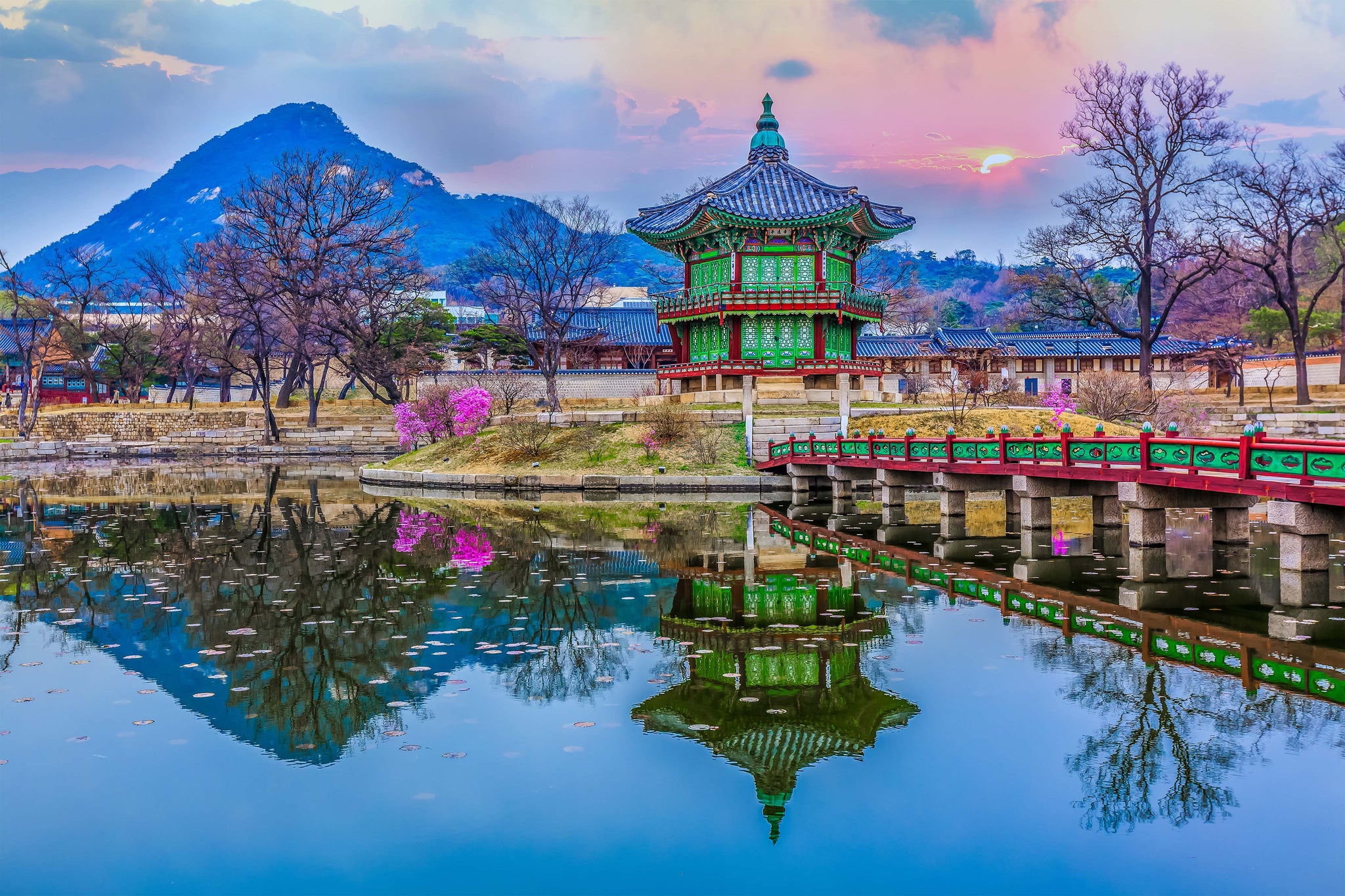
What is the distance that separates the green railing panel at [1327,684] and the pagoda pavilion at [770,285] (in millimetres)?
33415

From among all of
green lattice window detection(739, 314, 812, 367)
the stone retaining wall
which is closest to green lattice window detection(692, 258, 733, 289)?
green lattice window detection(739, 314, 812, 367)

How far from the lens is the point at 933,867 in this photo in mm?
6781

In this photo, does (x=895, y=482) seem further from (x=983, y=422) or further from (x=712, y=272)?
(x=712, y=272)

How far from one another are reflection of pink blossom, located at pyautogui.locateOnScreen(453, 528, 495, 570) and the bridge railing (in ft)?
33.8

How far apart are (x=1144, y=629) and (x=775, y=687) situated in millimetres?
5124

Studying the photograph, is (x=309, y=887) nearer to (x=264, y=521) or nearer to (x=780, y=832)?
(x=780, y=832)

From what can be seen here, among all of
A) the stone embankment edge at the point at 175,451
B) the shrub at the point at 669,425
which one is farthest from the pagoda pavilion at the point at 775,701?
the stone embankment edge at the point at 175,451

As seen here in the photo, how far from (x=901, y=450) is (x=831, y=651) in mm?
14830

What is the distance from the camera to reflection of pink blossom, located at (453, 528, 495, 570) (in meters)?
18.7

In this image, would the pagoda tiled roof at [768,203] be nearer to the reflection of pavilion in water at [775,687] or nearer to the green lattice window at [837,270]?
the green lattice window at [837,270]

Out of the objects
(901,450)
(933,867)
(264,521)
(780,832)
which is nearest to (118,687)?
(780,832)

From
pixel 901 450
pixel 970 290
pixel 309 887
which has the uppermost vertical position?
pixel 970 290

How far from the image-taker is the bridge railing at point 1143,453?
1486cm

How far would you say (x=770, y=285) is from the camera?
45.1 metres
